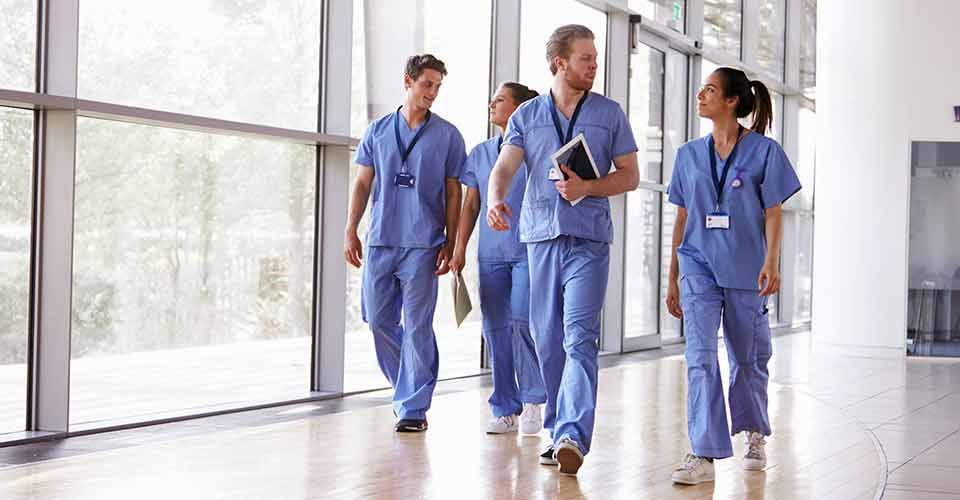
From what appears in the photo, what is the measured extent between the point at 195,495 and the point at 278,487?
0.26 meters

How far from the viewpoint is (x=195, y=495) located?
356 cm

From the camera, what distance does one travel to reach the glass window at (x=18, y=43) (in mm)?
4785

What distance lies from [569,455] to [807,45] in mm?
12749

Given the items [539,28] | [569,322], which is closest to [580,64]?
[569,322]

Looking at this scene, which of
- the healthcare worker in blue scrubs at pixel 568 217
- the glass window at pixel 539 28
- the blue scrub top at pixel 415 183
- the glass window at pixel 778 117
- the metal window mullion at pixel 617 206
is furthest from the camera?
the glass window at pixel 778 117

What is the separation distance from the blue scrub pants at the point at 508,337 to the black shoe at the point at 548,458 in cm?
75

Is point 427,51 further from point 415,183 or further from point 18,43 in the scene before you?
point 18,43

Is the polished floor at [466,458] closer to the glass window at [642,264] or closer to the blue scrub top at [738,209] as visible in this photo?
the blue scrub top at [738,209]

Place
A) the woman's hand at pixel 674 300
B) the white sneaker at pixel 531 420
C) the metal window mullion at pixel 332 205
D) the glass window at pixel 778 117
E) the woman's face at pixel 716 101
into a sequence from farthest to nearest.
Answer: the glass window at pixel 778 117 → the metal window mullion at pixel 332 205 → the white sneaker at pixel 531 420 → the woman's hand at pixel 674 300 → the woman's face at pixel 716 101

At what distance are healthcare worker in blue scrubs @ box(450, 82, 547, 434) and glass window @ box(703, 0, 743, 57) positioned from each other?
7.27 meters

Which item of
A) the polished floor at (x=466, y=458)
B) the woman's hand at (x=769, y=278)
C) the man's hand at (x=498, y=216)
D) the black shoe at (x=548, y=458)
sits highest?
the man's hand at (x=498, y=216)

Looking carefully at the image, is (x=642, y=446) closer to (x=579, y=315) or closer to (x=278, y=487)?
(x=579, y=315)

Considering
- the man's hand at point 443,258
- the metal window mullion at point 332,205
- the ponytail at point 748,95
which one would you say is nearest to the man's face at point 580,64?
the ponytail at point 748,95

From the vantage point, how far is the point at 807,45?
15.7m
